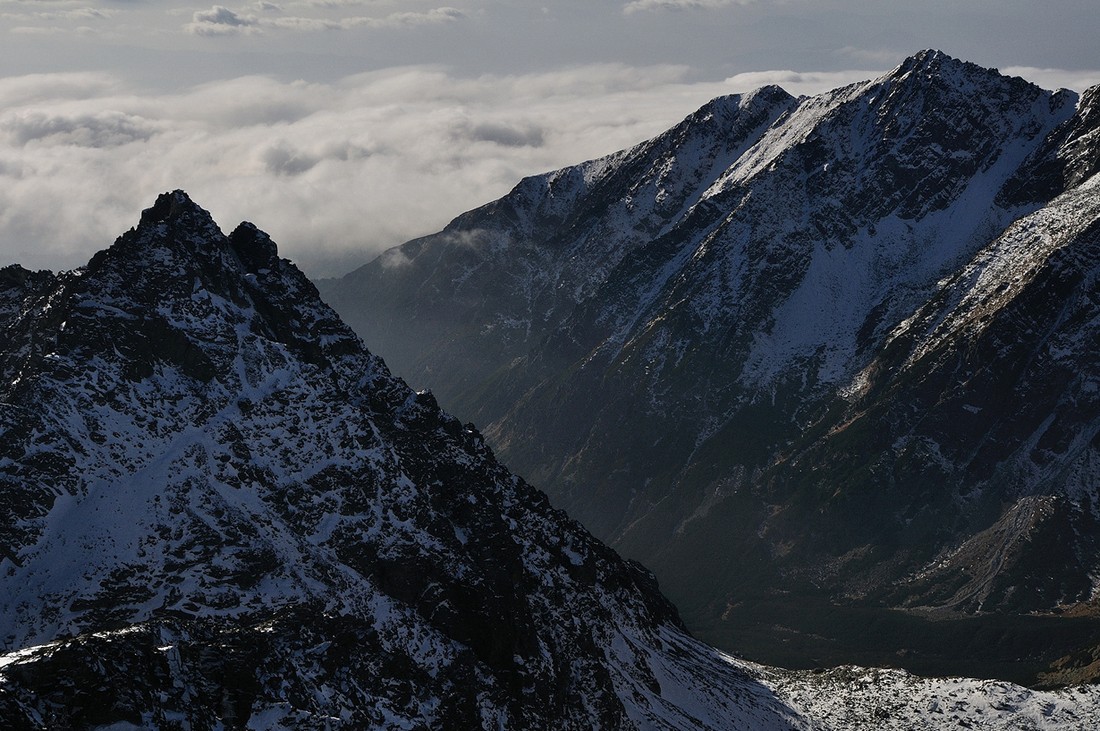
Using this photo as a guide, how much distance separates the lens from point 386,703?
13000 centimetres

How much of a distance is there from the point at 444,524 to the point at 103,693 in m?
95.2

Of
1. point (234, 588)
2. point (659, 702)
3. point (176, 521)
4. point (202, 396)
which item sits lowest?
point (659, 702)

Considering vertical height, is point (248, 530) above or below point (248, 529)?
below

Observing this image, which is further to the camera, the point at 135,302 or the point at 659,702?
the point at 659,702

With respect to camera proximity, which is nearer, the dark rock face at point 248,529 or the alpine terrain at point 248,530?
the alpine terrain at point 248,530

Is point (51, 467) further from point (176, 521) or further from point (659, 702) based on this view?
point (659, 702)

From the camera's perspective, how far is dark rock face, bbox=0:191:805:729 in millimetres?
134125

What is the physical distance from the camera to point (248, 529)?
152625 mm

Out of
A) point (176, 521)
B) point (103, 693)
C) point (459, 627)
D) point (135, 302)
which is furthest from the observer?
point (135, 302)

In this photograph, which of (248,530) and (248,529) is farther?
(248,529)

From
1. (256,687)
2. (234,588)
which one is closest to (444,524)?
(234,588)

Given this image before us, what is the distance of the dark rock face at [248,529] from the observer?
440ft

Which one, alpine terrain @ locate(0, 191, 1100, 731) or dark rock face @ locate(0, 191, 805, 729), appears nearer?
alpine terrain @ locate(0, 191, 1100, 731)

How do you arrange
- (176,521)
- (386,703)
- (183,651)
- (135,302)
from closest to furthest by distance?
(183,651) < (386,703) < (176,521) < (135,302)
